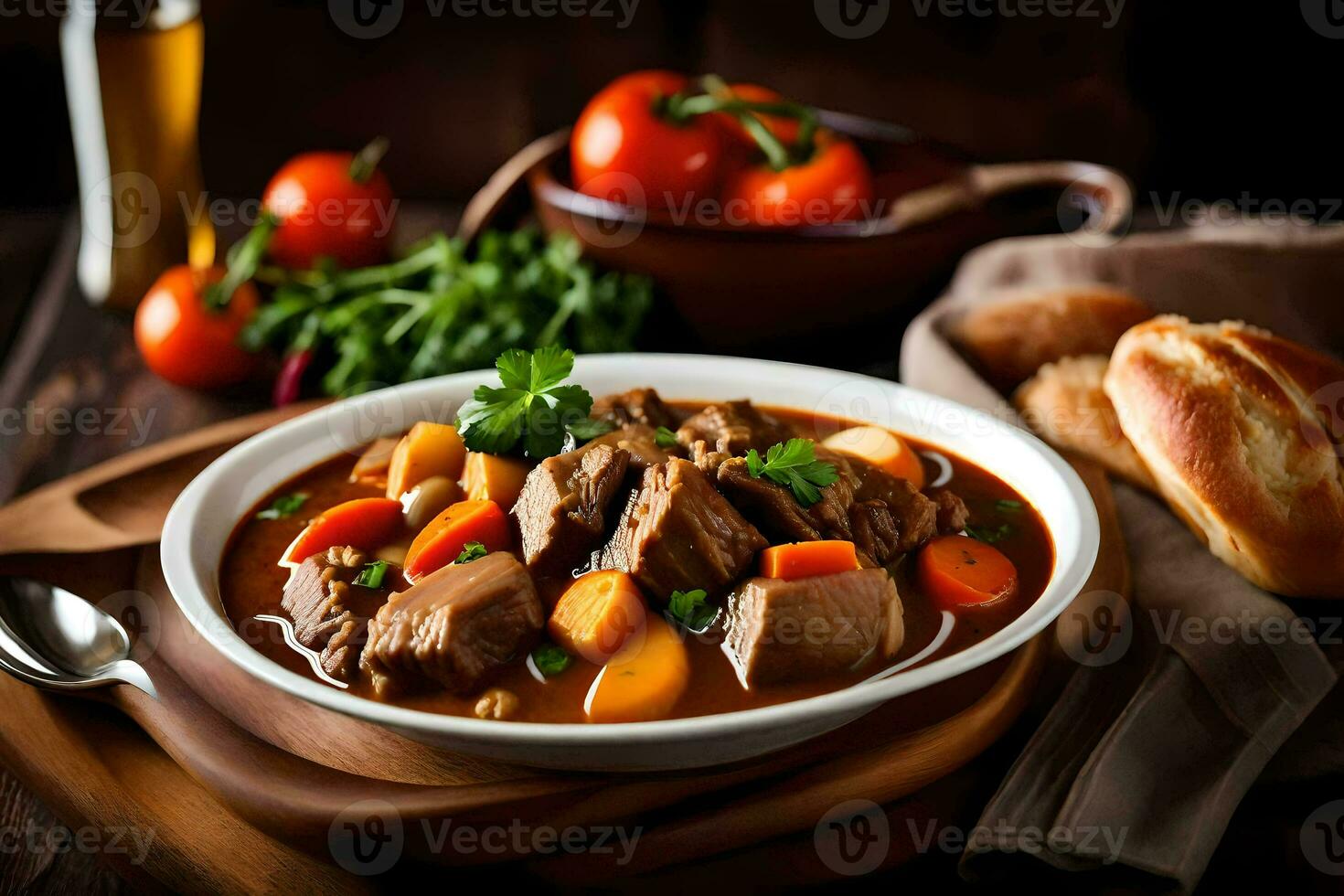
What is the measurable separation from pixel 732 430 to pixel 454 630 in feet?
2.95

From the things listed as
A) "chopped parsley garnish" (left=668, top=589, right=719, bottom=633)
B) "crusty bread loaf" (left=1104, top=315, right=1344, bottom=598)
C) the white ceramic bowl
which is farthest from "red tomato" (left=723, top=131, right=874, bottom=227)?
"chopped parsley garnish" (left=668, top=589, right=719, bottom=633)

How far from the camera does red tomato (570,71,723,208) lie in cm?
429

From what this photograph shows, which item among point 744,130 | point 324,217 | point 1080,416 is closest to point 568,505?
point 1080,416

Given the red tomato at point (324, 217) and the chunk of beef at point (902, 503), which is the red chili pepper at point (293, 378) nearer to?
the red tomato at point (324, 217)

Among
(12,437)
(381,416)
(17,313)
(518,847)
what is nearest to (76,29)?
(17,313)

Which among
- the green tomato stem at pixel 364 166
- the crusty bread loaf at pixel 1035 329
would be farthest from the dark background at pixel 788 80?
the crusty bread loaf at pixel 1035 329

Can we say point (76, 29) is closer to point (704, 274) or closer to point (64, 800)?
point (704, 274)

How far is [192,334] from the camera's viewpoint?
412 centimetres

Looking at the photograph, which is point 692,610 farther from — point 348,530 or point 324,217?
point 324,217

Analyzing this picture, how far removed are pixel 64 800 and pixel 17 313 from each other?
3294 mm

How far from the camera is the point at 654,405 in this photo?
9.99 ft

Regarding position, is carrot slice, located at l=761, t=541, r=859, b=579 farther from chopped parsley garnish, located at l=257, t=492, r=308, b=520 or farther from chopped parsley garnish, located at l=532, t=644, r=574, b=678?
chopped parsley garnish, located at l=257, t=492, r=308, b=520

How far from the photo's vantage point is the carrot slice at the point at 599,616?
228 centimetres

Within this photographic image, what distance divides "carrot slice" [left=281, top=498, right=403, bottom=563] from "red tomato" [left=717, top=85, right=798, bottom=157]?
7.82 ft
